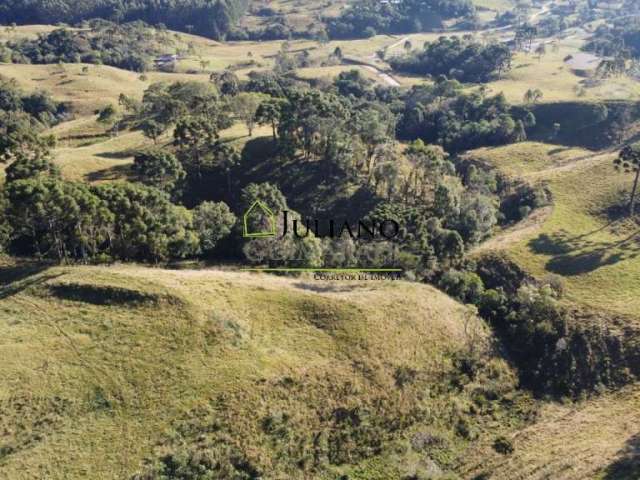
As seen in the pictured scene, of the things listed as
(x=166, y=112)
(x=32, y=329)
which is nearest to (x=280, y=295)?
(x=32, y=329)

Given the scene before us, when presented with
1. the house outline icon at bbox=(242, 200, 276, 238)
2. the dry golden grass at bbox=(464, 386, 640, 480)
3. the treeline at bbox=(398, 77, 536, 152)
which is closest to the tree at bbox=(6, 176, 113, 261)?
the house outline icon at bbox=(242, 200, 276, 238)

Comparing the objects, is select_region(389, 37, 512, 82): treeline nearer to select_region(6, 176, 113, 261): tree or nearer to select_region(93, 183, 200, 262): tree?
select_region(93, 183, 200, 262): tree

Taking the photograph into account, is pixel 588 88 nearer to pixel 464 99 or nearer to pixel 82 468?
pixel 464 99

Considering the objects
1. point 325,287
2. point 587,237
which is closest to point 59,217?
point 325,287

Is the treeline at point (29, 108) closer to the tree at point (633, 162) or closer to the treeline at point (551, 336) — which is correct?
the treeline at point (551, 336)

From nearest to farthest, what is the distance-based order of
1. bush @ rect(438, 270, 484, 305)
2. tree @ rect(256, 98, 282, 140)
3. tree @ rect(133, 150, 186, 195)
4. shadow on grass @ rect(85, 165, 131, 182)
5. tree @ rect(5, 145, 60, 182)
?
1. bush @ rect(438, 270, 484, 305)
2. tree @ rect(5, 145, 60, 182)
3. tree @ rect(133, 150, 186, 195)
4. shadow on grass @ rect(85, 165, 131, 182)
5. tree @ rect(256, 98, 282, 140)

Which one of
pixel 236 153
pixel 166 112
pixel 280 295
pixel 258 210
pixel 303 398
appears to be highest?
pixel 166 112
